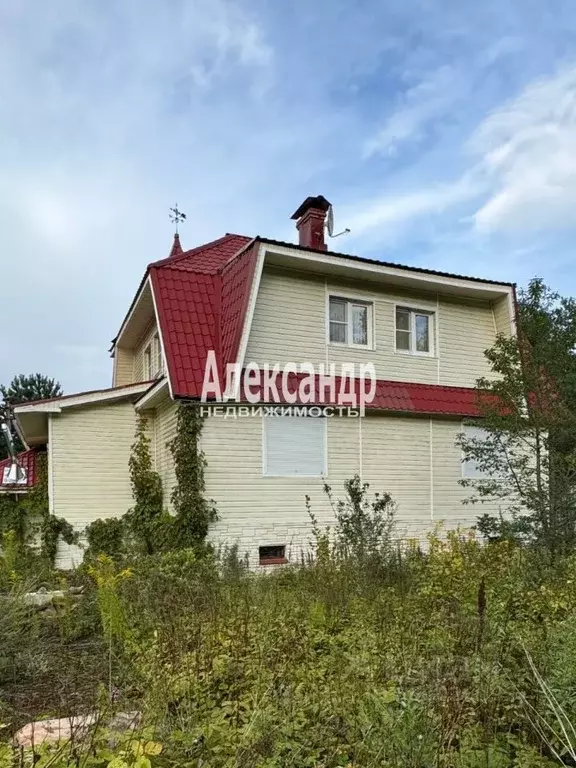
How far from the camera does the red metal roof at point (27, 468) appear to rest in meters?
12.9

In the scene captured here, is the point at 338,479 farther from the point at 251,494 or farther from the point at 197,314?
the point at 197,314

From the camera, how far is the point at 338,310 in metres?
11.7

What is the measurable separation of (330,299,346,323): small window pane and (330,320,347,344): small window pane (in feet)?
0.35

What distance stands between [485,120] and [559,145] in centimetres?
166

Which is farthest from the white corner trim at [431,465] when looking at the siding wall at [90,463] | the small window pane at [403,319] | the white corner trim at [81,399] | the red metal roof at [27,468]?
the red metal roof at [27,468]

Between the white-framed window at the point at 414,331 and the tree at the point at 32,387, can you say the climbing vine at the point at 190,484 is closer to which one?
the white-framed window at the point at 414,331

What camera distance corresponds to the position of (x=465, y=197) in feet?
40.0

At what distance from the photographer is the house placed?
10.1m

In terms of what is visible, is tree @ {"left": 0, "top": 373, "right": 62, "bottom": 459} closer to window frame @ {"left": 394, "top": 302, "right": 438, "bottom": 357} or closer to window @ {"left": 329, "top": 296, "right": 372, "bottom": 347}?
window @ {"left": 329, "top": 296, "right": 372, "bottom": 347}

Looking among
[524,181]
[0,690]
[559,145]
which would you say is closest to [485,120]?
[559,145]

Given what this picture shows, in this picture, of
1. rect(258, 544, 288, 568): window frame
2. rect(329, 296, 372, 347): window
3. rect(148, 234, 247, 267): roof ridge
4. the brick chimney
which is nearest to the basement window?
rect(258, 544, 288, 568): window frame

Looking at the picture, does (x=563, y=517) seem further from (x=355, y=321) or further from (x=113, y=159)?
(x=113, y=159)

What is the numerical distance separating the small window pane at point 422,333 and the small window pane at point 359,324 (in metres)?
1.39

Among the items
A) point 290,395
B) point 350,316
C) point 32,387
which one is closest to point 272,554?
point 290,395
